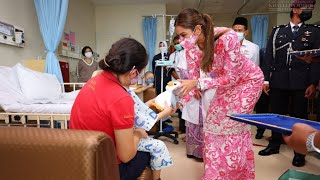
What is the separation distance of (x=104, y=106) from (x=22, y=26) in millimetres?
3204

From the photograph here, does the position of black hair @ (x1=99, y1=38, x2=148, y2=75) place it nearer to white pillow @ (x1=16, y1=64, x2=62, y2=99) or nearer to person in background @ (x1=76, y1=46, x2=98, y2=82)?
white pillow @ (x1=16, y1=64, x2=62, y2=99)

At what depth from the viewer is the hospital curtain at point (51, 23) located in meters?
3.14

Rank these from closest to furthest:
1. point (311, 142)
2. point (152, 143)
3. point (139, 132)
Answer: point (311, 142) → point (139, 132) → point (152, 143)

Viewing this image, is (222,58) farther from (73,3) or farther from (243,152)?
(73,3)

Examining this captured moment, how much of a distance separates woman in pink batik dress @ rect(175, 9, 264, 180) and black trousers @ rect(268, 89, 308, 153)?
3.41 feet

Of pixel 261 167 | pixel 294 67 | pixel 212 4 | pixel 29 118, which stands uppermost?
pixel 212 4

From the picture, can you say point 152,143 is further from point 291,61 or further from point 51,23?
point 51,23

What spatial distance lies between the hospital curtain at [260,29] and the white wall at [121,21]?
228 cm

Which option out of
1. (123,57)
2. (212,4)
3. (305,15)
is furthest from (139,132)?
(212,4)

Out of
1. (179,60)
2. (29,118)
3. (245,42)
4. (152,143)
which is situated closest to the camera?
(152,143)

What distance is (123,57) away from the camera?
0.95 metres

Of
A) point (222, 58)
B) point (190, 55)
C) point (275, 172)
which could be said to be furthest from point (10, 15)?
point (275, 172)

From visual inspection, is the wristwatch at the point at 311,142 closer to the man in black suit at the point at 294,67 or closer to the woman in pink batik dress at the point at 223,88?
the woman in pink batik dress at the point at 223,88

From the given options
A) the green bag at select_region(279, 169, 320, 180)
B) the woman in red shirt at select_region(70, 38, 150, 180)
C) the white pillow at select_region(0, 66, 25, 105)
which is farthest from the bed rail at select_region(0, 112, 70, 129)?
the green bag at select_region(279, 169, 320, 180)
